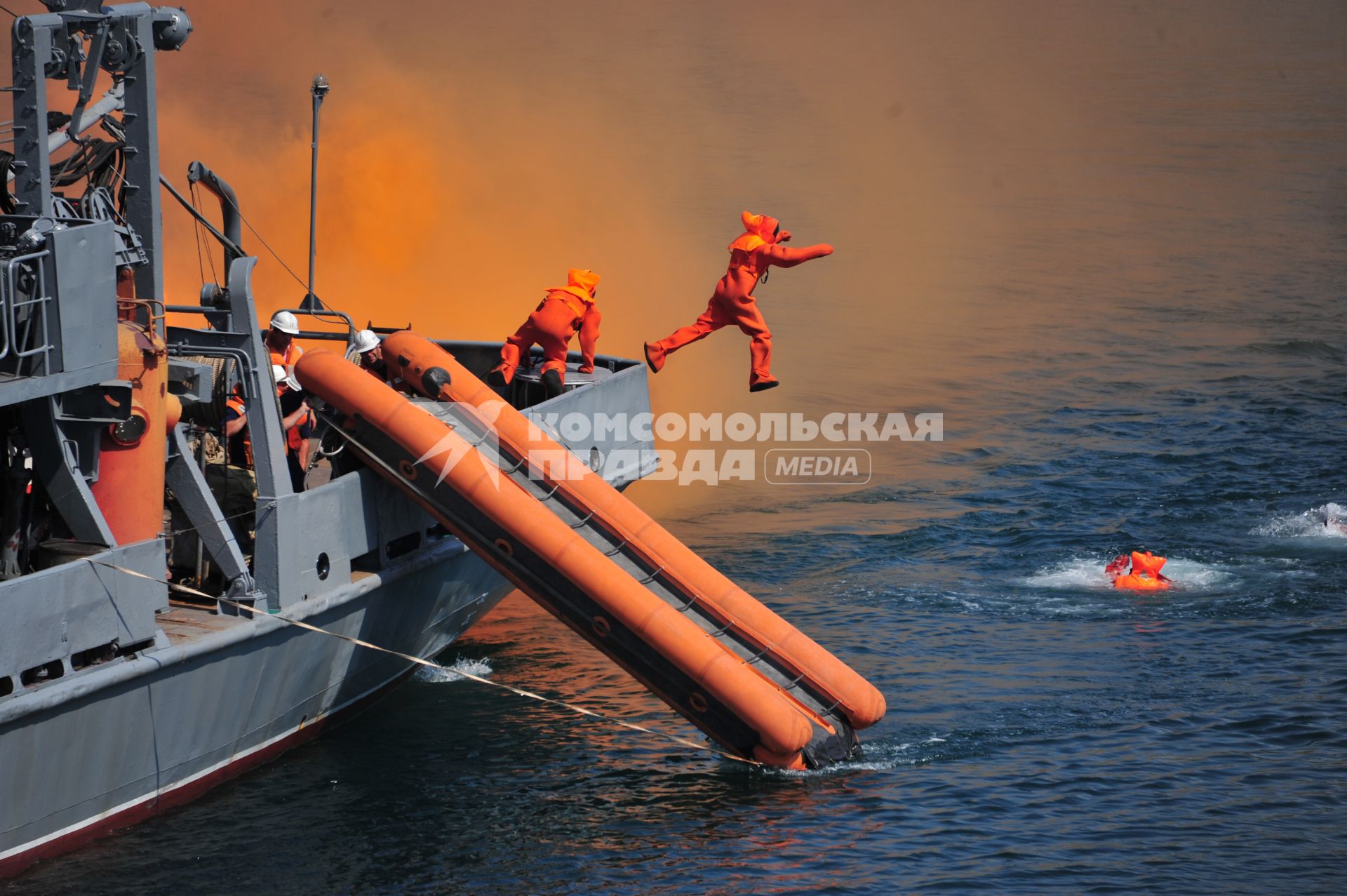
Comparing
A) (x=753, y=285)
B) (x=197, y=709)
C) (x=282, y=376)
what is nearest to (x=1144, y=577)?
(x=753, y=285)

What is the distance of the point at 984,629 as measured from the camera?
52.5ft

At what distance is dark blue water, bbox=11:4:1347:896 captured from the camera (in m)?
11.1

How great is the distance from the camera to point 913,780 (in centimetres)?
1226

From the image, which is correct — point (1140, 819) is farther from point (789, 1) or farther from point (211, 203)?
point (789, 1)

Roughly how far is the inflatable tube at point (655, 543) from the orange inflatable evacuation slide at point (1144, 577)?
543cm

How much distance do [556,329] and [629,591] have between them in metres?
4.73

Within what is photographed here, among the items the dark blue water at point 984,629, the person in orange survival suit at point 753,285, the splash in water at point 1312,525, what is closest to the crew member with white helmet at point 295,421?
the dark blue water at point 984,629

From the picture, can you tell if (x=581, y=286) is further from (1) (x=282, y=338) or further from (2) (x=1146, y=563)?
(2) (x=1146, y=563)

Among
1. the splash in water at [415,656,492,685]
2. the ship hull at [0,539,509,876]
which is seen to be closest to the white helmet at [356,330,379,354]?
the ship hull at [0,539,509,876]

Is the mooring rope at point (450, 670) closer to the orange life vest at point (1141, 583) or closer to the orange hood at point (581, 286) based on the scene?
the orange hood at point (581, 286)

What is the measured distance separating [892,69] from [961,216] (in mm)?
9035

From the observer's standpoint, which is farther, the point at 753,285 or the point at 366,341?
the point at 753,285

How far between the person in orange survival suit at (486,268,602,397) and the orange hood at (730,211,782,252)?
5.09ft

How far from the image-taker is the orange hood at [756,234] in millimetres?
15742
